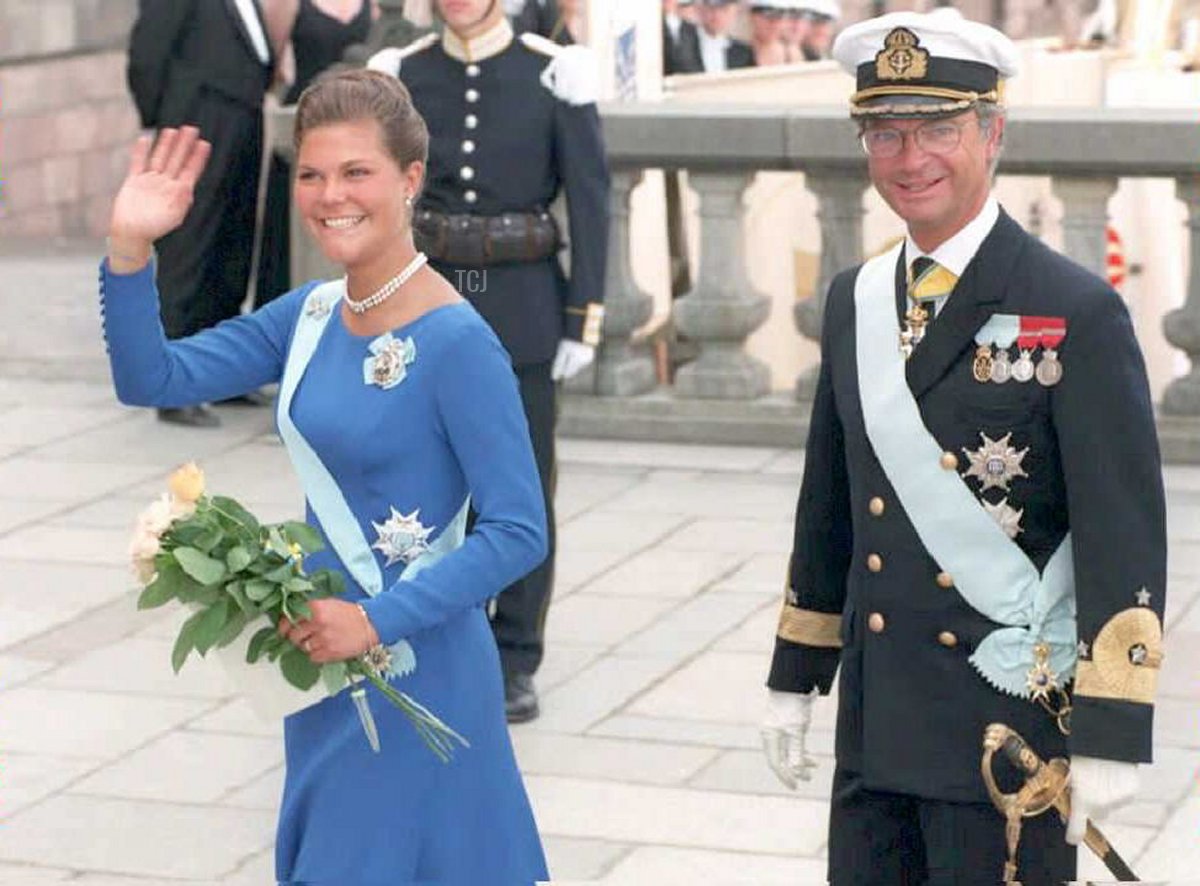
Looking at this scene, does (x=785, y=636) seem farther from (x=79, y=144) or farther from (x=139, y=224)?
(x=79, y=144)

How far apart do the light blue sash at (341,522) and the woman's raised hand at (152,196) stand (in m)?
0.28

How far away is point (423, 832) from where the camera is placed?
4.46m

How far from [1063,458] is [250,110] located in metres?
8.48

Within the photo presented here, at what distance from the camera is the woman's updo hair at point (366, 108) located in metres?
4.47

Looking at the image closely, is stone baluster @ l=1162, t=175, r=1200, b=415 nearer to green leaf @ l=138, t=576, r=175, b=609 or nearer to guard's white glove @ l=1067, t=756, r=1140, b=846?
guard's white glove @ l=1067, t=756, r=1140, b=846

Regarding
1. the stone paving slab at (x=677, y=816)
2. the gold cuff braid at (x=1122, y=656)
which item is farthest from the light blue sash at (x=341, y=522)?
the stone paving slab at (x=677, y=816)

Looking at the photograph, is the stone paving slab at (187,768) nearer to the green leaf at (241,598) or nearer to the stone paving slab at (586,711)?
the stone paving slab at (586,711)

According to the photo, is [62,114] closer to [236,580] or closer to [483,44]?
[483,44]

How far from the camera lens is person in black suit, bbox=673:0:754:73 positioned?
1720 centimetres

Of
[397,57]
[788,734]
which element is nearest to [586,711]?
[397,57]

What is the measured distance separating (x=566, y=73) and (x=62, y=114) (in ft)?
43.7

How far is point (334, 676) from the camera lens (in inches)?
169

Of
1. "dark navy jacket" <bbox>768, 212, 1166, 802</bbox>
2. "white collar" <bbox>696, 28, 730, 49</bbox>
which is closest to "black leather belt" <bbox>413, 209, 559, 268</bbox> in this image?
"dark navy jacket" <bbox>768, 212, 1166, 802</bbox>

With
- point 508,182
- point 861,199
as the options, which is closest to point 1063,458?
point 508,182
